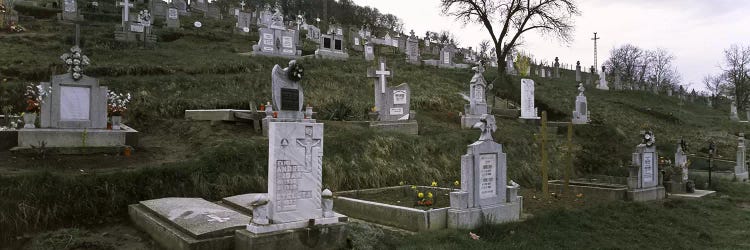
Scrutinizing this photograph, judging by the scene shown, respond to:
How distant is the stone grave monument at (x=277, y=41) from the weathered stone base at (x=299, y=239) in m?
19.0

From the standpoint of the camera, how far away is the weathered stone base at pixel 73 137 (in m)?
9.67

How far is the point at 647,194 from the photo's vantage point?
12.1 m

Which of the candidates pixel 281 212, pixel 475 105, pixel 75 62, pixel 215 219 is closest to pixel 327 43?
pixel 475 105

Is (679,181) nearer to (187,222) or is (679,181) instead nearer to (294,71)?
(294,71)

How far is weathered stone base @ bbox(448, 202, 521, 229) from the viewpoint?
7.96 meters

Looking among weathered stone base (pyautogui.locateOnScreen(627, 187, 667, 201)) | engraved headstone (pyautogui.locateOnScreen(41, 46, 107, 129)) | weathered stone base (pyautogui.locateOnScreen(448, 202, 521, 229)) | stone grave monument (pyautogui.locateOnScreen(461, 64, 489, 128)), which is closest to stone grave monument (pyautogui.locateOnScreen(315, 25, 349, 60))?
stone grave monument (pyautogui.locateOnScreen(461, 64, 489, 128))

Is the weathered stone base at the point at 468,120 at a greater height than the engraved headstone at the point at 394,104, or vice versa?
the engraved headstone at the point at 394,104

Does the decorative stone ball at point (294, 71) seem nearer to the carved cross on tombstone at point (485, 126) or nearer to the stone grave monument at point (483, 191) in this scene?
the stone grave monument at point (483, 191)

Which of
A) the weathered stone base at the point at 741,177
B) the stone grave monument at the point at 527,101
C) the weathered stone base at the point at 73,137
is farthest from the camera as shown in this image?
the stone grave monument at the point at 527,101

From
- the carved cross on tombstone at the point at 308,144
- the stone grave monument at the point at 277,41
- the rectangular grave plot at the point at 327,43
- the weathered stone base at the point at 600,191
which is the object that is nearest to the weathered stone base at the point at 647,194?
the weathered stone base at the point at 600,191

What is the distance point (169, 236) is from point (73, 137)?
17.6ft

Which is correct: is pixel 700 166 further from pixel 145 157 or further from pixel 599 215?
pixel 145 157

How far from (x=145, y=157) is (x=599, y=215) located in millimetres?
9025

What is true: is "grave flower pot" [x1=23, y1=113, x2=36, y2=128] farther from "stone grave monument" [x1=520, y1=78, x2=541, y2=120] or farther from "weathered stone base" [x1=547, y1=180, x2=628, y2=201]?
"stone grave monument" [x1=520, y1=78, x2=541, y2=120]
